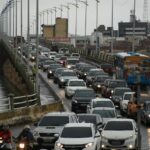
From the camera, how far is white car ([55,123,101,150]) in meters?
22.6

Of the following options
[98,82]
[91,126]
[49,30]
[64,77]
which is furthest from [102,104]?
[49,30]

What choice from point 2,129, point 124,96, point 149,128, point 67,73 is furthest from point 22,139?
point 67,73

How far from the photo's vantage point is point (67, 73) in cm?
6278

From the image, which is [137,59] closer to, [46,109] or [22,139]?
[46,109]

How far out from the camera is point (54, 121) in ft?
90.0

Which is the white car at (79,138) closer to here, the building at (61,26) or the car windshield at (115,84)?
the car windshield at (115,84)

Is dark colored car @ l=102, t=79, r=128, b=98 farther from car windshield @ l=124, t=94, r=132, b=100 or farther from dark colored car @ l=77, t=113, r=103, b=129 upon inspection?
dark colored car @ l=77, t=113, r=103, b=129

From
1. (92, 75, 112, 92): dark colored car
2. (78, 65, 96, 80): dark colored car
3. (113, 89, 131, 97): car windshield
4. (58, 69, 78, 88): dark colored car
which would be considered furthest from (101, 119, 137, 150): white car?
(78, 65, 96, 80): dark colored car

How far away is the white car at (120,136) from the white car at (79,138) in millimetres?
1158

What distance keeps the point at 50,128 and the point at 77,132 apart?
298cm

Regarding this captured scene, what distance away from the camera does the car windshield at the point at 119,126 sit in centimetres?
2577

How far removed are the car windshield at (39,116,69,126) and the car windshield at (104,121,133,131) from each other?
1993 mm

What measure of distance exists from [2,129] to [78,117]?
707 centimetres

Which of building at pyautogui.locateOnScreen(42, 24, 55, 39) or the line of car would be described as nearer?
the line of car
